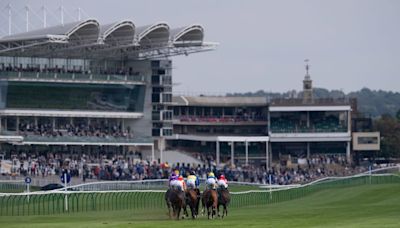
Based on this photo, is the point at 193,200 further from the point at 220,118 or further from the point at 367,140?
the point at 367,140

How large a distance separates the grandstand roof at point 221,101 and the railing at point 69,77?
14527mm

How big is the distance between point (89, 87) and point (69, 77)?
251 centimetres

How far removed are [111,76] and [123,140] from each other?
16.8ft

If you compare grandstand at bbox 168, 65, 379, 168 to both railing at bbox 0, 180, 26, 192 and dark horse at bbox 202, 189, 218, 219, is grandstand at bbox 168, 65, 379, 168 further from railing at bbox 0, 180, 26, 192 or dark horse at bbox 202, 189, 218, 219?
dark horse at bbox 202, 189, 218, 219

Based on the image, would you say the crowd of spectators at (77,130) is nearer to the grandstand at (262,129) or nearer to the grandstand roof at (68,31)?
the grandstand roof at (68,31)

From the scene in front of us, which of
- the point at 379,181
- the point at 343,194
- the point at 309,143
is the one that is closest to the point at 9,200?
the point at 343,194

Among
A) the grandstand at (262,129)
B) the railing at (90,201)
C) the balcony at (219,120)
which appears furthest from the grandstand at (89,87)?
the railing at (90,201)

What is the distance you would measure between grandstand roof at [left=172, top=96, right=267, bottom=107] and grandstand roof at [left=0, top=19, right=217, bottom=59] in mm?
19204

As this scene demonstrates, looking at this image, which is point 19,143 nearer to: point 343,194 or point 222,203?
point 343,194

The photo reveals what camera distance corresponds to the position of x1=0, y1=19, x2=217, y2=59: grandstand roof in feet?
282

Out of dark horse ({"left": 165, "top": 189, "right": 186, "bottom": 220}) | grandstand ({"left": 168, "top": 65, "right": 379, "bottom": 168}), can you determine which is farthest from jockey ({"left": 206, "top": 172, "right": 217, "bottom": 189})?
grandstand ({"left": 168, "top": 65, "right": 379, "bottom": 168})

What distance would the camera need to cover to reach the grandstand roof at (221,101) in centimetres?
11367

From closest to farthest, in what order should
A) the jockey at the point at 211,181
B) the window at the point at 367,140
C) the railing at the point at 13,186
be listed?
the jockey at the point at 211,181 → the railing at the point at 13,186 → the window at the point at 367,140

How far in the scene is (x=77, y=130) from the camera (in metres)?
95.8
